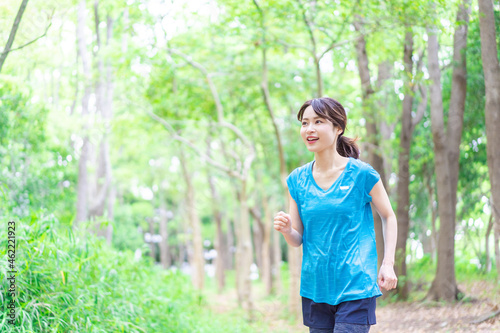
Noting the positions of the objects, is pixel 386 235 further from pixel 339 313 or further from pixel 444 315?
pixel 444 315

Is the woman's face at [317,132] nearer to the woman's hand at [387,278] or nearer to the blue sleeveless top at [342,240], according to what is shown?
the blue sleeveless top at [342,240]

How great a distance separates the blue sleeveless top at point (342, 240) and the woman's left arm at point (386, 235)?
3 centimetres

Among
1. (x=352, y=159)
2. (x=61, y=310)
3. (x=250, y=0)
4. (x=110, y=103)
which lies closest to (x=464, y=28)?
(x=250, y=0)

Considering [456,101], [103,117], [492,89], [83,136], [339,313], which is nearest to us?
[339,313]

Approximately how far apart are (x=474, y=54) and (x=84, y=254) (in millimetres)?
6489

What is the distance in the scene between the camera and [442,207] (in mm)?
7812

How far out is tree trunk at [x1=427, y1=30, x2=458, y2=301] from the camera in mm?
7684

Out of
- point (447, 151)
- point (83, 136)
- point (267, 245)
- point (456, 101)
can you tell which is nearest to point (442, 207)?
point (447, 151)

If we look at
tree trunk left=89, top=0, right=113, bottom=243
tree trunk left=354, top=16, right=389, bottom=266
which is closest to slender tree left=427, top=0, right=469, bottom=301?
tree trunk left=354, top=16, right=389, bottom=266

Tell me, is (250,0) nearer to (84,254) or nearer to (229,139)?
(84,254)

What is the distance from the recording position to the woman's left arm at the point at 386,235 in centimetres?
249

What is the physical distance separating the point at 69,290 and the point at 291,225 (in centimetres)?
294

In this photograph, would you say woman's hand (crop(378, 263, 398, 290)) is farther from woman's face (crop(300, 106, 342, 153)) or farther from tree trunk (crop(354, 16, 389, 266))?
tree trunk (crop(354, 16, 389, 266))

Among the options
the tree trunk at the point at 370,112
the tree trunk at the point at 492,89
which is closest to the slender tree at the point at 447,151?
the tree trunk at the point at 370,112
